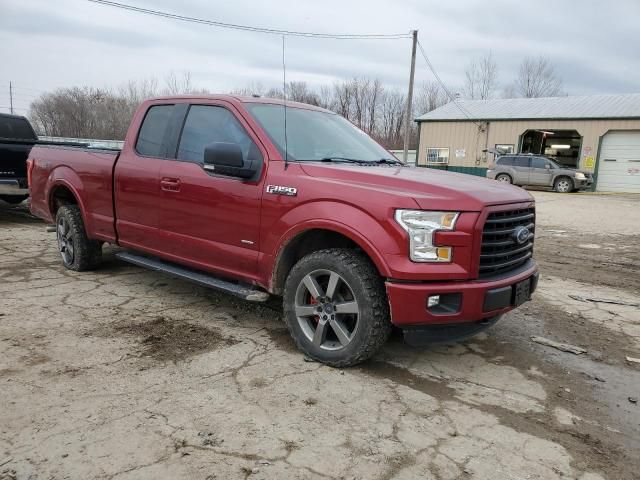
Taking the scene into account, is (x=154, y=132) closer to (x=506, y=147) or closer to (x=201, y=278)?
(x=201, y=278)

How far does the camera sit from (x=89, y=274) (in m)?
5.83

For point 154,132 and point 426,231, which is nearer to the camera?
point 426,231

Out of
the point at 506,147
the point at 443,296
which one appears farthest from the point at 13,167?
the point at 506,147

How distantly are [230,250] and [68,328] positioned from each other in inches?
58.2

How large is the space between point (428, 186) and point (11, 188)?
821cm

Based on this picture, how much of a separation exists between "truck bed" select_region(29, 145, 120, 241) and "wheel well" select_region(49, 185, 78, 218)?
0.05ft

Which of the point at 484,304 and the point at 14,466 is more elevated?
the point at 484,304

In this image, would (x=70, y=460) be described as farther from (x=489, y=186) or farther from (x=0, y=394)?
(x=489, y=186)

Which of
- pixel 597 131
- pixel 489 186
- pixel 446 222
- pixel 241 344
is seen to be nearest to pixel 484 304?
pixel 446 222

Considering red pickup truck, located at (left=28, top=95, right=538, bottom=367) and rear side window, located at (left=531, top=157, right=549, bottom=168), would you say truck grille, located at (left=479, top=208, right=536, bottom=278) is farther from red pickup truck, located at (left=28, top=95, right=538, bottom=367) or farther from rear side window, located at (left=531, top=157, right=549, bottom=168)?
rear side window, located at (left=531, top=157, right=549, bottom=168)

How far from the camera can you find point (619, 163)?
2431 centimetres

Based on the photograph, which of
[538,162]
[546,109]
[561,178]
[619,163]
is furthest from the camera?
[546,109]

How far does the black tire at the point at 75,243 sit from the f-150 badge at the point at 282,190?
9.88ft

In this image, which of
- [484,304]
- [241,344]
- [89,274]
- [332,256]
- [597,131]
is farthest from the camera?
[597,131]
